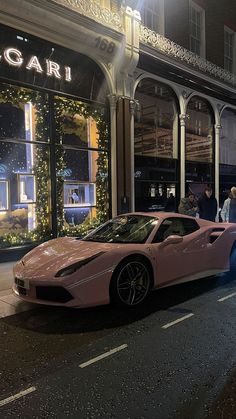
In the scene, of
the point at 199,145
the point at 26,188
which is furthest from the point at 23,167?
the point at 199,145

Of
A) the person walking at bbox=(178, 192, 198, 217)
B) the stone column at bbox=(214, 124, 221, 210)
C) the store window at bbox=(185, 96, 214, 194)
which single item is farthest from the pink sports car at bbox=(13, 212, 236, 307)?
the stone column at bbox=(214, 124, 221, 210)

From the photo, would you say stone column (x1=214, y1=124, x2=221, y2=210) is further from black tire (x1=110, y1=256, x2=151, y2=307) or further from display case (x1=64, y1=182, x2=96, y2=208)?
black tire (x1=110, y1=256, x2=151, y2=307)

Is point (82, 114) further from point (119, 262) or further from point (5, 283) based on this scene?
point (119, 262)

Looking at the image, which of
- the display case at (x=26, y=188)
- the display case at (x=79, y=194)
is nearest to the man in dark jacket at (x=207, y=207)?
the display case at (x=79, y=194)

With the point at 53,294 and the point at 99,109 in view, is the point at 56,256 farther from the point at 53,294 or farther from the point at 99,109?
the point at 99,109

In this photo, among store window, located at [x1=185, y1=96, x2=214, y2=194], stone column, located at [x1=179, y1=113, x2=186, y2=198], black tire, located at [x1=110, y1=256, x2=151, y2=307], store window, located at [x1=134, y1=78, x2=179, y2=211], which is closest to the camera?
black tire, located at [x1=110, y1=256, x2=151, y2=307]

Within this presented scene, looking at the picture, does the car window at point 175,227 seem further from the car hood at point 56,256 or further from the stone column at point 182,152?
the stone column at point 182,152

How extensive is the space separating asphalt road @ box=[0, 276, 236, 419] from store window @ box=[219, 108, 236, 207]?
11.8 metres

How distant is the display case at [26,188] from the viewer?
926 cm

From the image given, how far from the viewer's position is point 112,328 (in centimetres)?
443

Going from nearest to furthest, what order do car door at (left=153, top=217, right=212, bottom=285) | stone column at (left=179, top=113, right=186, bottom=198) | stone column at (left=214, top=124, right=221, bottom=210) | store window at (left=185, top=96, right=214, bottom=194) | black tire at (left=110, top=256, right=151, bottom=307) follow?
black tire at (left=110, top=256, right=151, bottom=307) < car door at (left=153, top=217, right=212, bottom=285) < stone column at (left=179, top=113, right=186, bottom=198) < store window at (left=185, top=96, right=214, bottom=194) < stone column at (left=214, top=124, right=221, bottom=210)

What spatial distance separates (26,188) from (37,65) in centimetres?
303

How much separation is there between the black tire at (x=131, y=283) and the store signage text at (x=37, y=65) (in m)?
6.03

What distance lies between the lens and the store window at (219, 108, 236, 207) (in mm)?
16531
